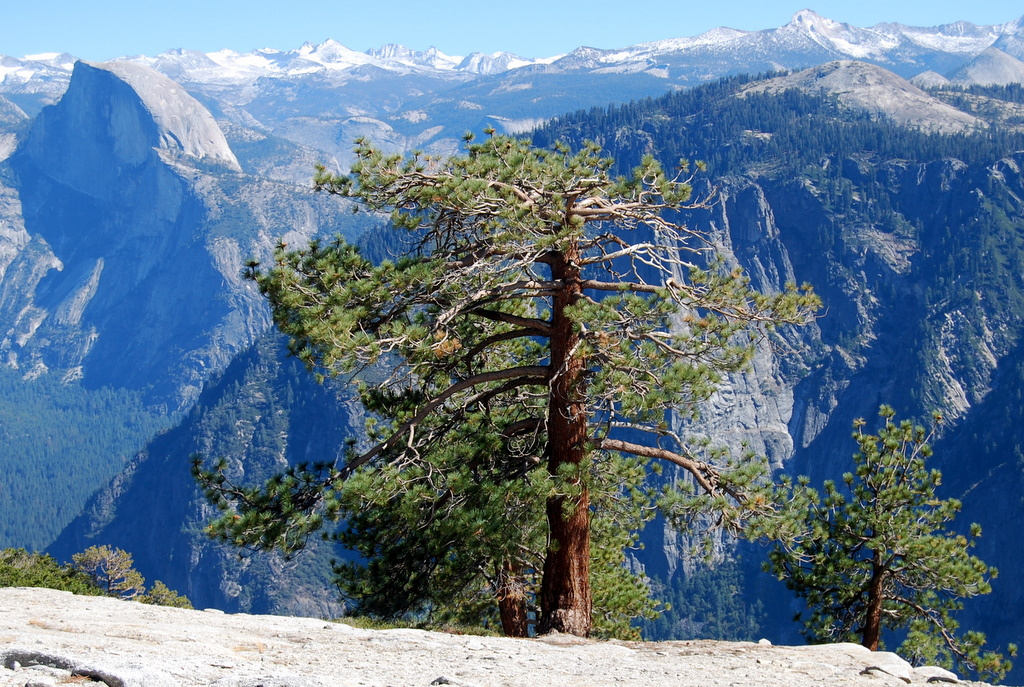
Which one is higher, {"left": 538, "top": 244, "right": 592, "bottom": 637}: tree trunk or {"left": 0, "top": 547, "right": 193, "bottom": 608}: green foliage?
{"left": 538, "top": 244, "right": 592, "bottom": 637}: tree trunk

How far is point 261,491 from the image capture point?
16188mm

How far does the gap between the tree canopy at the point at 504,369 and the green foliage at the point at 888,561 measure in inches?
167

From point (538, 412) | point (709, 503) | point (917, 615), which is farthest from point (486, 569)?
point (917, 615)

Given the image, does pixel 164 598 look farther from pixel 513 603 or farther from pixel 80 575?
pixel 513 603

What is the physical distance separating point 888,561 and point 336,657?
1296 cm

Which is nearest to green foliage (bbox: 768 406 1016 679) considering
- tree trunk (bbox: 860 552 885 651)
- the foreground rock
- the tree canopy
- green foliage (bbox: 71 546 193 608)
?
tree trunk (bbox: 860 552 885 651)

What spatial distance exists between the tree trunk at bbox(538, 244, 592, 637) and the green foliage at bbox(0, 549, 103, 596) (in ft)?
35.6

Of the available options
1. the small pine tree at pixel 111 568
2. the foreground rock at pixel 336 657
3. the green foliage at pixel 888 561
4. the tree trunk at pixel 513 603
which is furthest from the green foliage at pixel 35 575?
the green foliage at pixel 888 561

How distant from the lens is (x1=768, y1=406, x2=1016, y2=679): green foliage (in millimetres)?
19688

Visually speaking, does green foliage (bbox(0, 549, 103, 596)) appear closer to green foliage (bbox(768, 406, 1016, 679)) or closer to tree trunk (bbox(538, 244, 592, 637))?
tree trunk (bbox(538, 244, 592, 637))

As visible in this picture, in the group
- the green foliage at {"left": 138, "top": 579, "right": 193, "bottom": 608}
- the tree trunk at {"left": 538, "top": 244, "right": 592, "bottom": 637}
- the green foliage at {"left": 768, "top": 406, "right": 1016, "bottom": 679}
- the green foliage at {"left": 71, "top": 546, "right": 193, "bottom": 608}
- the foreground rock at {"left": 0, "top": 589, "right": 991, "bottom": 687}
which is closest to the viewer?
the foreground rock at {"left": 0, "top": 589, "right": 991, "bottom": 687}

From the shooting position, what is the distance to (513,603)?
1897 cm

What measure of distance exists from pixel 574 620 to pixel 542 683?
5.03 metres

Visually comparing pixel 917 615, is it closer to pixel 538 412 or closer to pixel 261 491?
pixel 538 412
